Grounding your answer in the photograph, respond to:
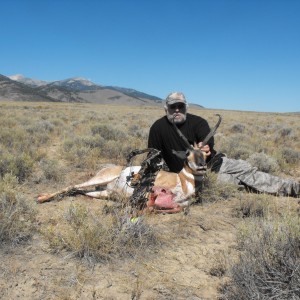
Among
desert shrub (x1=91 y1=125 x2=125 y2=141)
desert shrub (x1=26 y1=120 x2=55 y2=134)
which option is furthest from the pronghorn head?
desert shrub (x1=26 y1=120 x2=55 y2=134)

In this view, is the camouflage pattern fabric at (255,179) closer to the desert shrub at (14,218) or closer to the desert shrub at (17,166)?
the desert shrub at (14,218)

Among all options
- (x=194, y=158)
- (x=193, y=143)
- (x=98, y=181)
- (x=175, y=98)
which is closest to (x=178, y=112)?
(x=175, y=98)

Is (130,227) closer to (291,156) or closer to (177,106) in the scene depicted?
(177,106)

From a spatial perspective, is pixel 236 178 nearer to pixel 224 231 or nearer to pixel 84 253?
pixel 224 231

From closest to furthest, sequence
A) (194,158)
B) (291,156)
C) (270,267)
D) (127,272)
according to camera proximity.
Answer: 1. (270,267)
2. (127,272)
3. (194,158)
4. (291,156)

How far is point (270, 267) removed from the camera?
9.23 ft

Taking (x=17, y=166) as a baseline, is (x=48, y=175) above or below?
below

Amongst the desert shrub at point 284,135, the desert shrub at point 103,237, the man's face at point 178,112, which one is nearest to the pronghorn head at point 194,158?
the man's face at point 178,112

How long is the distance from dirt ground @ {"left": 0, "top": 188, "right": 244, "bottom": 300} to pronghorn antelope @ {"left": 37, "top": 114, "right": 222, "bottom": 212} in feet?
2.44

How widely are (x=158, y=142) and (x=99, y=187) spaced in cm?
132

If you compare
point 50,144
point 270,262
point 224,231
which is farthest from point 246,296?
point 50,144

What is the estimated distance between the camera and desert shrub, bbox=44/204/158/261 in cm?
381

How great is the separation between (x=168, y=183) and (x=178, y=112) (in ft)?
4.34

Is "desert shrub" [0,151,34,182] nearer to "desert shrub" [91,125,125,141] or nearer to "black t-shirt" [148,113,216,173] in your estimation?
"black t-shirt" [148,113,216,173]
